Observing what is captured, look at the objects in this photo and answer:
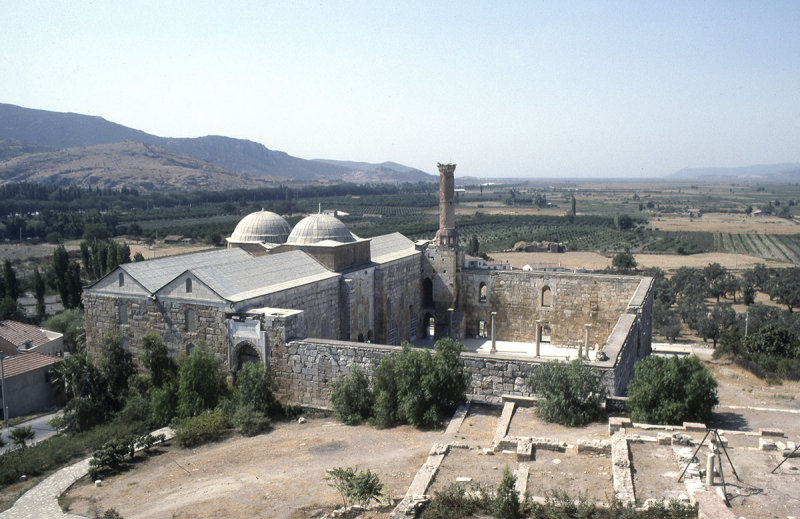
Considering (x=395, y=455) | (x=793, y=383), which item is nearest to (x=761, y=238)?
(x=793, y=383)

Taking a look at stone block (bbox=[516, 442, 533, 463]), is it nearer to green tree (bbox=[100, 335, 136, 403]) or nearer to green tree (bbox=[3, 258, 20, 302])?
green tree (bbox=[100, 335, 136, 403])

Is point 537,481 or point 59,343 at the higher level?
point 537,481

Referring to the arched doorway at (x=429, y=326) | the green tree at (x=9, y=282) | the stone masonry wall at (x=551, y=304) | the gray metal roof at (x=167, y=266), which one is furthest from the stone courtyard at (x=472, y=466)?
the green tree at (x=9, y=282)

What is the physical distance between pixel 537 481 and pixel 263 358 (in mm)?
9690

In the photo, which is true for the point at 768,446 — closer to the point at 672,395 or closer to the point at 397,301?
the point at 672,395

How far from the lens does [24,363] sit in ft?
74.3

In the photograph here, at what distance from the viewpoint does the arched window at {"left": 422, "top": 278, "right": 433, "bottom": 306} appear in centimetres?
3055

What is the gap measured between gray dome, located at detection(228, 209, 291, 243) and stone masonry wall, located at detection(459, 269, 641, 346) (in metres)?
8.98

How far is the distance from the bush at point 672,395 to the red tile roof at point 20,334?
79.8 ft

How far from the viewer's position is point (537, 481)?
10.9m

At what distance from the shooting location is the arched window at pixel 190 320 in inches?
752

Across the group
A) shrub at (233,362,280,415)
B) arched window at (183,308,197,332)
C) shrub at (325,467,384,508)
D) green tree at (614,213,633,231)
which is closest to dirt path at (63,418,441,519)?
shrub at (325,467,384,508)

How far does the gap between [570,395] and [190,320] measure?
11.6 m

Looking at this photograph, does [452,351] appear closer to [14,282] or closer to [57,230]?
[14,282]
